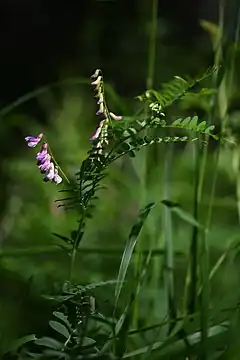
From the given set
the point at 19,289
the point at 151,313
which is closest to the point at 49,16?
the point at 19,289

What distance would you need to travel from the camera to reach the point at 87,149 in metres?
1.40

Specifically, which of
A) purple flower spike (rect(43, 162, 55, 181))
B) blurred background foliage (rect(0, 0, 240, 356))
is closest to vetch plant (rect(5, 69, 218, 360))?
purple flower spike (rect(43, 162, 55, 181))

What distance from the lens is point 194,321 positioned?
602 mm

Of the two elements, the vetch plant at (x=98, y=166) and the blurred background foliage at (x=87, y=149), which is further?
the blurred background foliage at (x=87, y=149)

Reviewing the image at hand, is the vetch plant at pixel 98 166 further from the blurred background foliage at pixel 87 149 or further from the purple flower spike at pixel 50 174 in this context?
the blurred background foliage at pixel 87 149

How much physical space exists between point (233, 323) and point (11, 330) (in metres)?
0.21

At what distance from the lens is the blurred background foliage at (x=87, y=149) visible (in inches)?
32.0

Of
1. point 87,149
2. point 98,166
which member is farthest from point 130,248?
point 87,149

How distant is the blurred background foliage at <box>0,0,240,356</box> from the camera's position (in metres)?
0.81

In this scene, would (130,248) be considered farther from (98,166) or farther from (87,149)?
(87,149)

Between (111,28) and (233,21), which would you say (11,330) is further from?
(111,28)

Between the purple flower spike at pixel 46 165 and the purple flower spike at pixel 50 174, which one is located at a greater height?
the purple flower spike at pixel 46 165

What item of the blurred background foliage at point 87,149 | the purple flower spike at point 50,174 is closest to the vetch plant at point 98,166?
the purple flower spike at point 50,174

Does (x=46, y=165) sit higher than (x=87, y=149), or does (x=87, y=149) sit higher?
(x=87, y=149)
